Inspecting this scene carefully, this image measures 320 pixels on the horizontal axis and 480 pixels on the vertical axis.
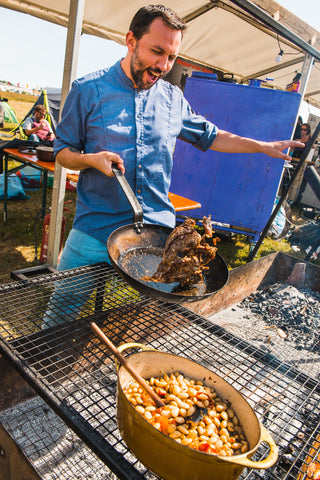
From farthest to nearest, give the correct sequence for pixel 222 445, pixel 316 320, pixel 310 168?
1. pixel 310 168
2. pixel 316 320
3. pixel 222 445

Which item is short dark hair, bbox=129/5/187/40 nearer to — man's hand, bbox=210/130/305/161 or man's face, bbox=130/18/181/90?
man's face, bbox=130/18/181/90

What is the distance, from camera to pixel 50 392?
1.31 meters

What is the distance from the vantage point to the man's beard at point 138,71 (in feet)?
7.29

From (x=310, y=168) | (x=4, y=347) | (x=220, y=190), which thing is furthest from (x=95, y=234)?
(x=310, y=168)

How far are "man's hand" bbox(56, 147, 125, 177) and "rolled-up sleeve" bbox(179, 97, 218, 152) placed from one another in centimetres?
104

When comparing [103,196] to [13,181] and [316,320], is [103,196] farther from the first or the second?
[13,181]

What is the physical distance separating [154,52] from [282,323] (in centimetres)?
353

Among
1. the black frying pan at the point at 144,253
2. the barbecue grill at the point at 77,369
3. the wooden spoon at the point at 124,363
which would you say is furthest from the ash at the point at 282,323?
the wooden spoon at the point at 124,363

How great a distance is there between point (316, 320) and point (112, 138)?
3636 millimetres

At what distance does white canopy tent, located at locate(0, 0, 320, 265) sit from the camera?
3.97 meters

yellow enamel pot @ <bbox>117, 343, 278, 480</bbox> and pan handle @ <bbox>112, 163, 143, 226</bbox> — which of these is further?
pan handle @ <bbox>112, 163, 143, 226</bbox>

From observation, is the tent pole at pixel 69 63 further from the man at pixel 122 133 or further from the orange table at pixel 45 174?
the man at pixel 122 133

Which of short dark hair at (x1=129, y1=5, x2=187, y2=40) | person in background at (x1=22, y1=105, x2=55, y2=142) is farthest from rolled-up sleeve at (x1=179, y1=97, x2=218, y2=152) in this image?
person in background at (x1=22, y1=105, x2=55, y2=142)

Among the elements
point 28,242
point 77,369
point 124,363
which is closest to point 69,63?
point 28,242
